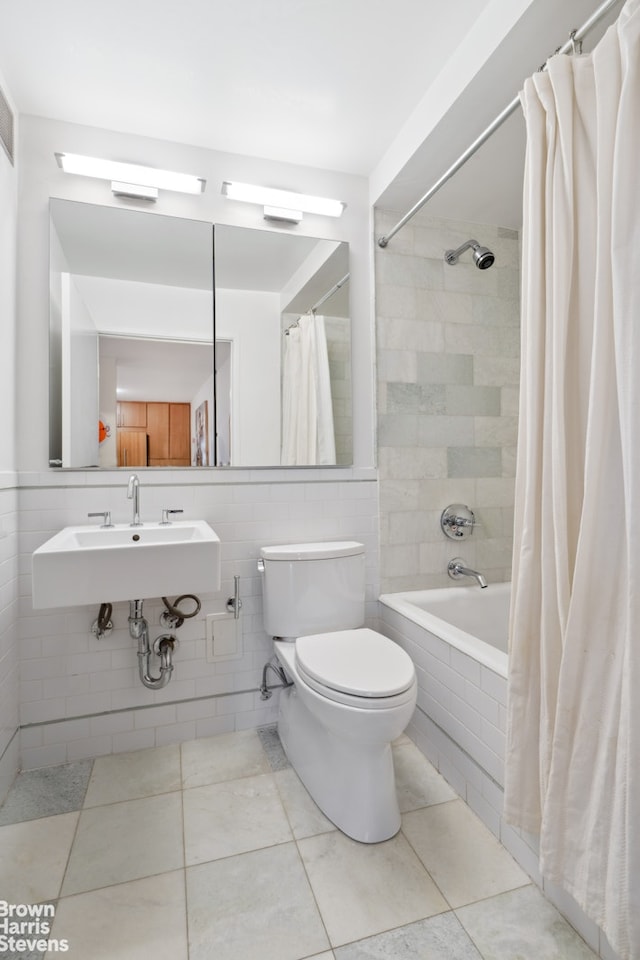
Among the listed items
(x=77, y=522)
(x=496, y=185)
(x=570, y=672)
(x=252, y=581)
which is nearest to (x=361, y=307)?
(x=496, y=185)

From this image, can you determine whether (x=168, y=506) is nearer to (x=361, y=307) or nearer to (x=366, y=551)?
(x=366, y=551)

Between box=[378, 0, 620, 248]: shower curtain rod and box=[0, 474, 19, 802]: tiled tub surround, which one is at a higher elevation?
box=[378, 0, 620, 248]: shower curtain rod

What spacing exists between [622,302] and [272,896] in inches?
64.4

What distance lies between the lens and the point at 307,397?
2154 mm

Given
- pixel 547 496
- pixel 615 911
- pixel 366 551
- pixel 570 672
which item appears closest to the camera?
pixel 615 911

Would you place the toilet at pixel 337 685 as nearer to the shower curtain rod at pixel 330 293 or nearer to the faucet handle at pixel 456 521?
the faucet handle at pixel 456 521

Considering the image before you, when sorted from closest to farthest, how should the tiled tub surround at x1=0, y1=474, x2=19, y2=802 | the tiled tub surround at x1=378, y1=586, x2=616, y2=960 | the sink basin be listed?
the tiled tub surround at x1=378, y1=586, x2=616, y2=960
the sink basin
the tiled tub surround at x1=0, y1=474, x2=19, y2=802

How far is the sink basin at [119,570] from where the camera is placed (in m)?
1.42

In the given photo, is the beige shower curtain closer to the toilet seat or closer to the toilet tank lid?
the toilet seat

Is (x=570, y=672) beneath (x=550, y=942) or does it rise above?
above

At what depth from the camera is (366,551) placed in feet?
7.29

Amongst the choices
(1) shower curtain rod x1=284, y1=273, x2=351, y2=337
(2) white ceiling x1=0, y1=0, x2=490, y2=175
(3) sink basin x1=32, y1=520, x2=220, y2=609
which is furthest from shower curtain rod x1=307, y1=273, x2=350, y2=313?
(3) sink basin x1=32, y1=520, x2=220, y2=609

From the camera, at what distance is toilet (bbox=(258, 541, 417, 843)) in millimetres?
1409

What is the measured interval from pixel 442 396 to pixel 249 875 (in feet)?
6.39
